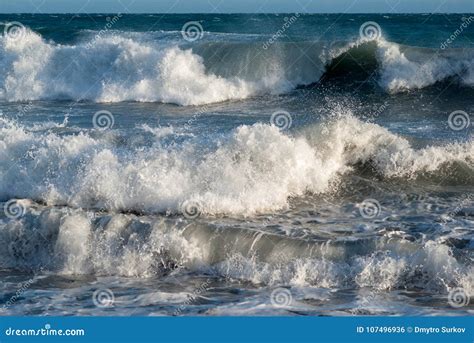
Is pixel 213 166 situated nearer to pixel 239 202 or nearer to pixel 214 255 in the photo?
pixel 239 202

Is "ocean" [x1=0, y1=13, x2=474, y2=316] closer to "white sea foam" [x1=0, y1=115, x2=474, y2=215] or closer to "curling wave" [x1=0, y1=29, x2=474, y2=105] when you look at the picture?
"white sea foam" [x1=0, y1=115, x2=474, y2=215]

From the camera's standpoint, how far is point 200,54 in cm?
2173

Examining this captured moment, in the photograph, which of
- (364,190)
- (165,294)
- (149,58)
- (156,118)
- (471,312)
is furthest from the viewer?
(149,58)

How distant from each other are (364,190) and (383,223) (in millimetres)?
A: 1788

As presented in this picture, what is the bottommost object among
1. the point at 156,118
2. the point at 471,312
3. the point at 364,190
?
the point at 471,312

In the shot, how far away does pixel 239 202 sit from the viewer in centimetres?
933

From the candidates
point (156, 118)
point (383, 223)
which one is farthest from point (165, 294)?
point (156, 118)

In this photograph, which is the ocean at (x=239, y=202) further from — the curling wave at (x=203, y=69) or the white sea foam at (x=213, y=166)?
the curling wave at (x=203, y=69)

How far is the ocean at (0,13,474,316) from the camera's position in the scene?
6664 millimetres

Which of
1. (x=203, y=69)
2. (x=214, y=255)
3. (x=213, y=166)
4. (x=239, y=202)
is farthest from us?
(x=203, y=69)

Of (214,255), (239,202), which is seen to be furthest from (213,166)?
(214,255)

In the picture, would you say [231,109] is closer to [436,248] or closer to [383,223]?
[383,223]

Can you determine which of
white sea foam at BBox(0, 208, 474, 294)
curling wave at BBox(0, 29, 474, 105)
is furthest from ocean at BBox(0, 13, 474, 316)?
curling wave at BBox(0, 29, 474, 105)

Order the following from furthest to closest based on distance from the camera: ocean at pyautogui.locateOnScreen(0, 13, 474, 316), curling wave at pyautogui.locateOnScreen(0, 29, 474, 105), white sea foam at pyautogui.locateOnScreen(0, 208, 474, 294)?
1. curling wave at pyautogui.locateOnScreen(0, 29, 474, 105)
2. white sea foam at pyautogui.locateOnScreen(0, 208, 474, 294)
3. ocean at pyautogui.locateOnScreen(0, 13, 474, 316)
